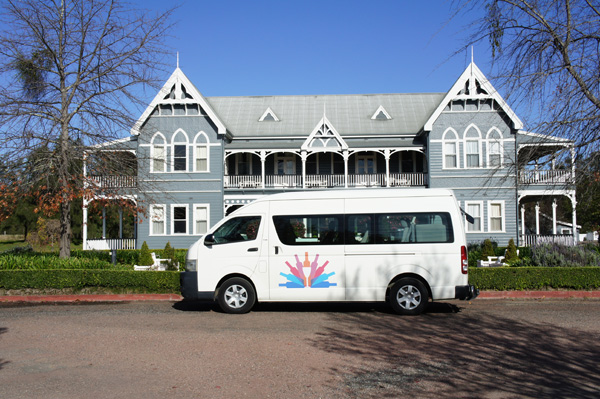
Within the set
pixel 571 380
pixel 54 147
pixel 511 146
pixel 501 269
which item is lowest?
pixel 571 380

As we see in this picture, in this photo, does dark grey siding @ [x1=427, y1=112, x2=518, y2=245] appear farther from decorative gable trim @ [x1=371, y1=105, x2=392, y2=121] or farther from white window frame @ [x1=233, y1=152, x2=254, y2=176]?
white window frame @ [x1=233, y1=152, x2=254, y2=176]

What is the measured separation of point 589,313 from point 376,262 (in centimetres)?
430

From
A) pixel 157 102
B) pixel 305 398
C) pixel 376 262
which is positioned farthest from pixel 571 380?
pixel 157 102

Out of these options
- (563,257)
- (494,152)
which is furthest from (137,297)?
(494,152)

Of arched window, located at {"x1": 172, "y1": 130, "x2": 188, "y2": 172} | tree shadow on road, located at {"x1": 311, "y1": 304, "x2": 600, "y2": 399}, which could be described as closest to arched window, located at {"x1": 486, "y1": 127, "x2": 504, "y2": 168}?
tree shadow on road, located at {"x1": 311, "y1": 304, "x2": 600, "y2": 399}

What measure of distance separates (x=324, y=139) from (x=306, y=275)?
18.4 meters

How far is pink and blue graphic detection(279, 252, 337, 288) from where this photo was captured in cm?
1034

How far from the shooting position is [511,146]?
2652 centimetres

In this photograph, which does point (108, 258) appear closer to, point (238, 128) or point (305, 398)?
point (238, 128)

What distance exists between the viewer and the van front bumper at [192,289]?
411 inches

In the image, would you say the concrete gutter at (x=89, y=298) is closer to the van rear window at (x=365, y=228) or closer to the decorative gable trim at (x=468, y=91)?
the van rear window at (x=365, y=228)

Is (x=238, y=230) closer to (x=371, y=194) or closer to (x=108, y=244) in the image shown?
(x=371, y=194)

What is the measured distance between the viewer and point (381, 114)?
3083 centimetres

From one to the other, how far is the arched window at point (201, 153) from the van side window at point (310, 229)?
17.8 meters
